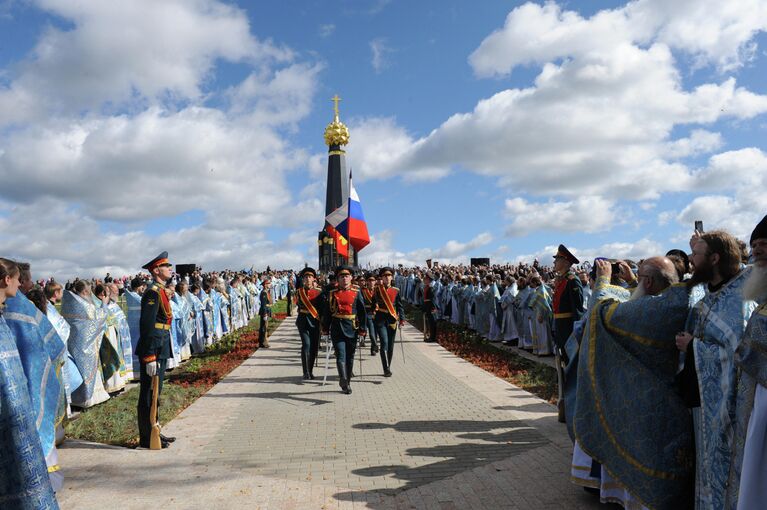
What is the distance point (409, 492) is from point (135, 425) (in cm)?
455

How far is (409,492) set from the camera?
203 inches

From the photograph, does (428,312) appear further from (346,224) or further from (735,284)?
(735,284)

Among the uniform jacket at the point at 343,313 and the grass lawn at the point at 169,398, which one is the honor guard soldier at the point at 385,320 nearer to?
the uniform jacket at the point at 343,313

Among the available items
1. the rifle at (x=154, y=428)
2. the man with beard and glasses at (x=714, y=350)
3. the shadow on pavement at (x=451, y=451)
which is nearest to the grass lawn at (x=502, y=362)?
the shadow on pavement at (x=451, y=451)

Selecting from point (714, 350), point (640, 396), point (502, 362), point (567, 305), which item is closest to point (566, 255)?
point (567, 305)

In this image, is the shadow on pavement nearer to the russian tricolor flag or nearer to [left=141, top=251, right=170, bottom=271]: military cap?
[left=141, top=251, right=170, bottom=271]: military cap

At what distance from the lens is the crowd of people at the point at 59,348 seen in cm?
331

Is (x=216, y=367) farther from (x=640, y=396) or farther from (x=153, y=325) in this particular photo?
(x=640, y=396)

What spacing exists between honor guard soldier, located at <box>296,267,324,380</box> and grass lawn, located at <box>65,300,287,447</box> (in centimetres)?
189

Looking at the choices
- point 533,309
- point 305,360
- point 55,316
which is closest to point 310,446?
point 55,316

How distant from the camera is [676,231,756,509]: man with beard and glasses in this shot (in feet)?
10.9

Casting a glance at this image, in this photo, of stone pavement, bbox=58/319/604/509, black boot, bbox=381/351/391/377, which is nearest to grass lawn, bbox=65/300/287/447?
stone pavement, bbox=58/319/604/509

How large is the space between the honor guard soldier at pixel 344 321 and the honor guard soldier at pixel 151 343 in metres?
3.59

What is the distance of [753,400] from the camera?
9.93 feet
